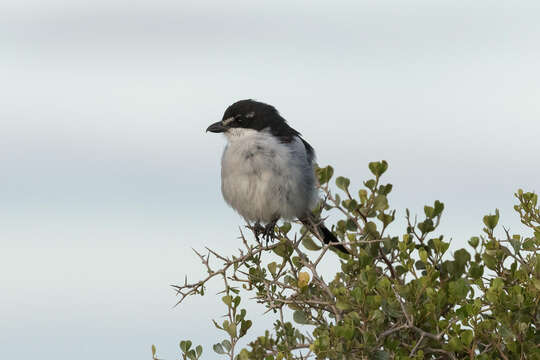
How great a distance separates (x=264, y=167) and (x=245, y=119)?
0.98 metres

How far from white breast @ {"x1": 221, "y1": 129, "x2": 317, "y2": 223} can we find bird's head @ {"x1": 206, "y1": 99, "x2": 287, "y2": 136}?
17 centimetres

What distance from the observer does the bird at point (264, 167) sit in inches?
335

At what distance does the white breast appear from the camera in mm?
8500

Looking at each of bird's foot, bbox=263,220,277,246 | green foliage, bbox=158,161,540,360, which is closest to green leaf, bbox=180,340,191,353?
green foliage, bbox=158,161,540,360

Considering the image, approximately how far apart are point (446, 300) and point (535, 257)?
2.77 ft

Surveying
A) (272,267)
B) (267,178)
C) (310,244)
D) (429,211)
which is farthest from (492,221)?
(267,178)

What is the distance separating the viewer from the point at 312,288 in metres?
6.23

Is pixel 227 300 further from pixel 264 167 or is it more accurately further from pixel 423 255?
pixel 264 167

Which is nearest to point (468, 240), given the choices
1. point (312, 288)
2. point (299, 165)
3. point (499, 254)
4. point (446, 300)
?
point (499, 254)

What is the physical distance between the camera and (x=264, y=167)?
8484mm

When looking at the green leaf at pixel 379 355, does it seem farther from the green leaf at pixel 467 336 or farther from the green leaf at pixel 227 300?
the green leaf at pixel 227 300

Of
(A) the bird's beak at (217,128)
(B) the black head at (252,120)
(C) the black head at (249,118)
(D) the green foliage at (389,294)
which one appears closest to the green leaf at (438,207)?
(D) the green foliage at (389,294)

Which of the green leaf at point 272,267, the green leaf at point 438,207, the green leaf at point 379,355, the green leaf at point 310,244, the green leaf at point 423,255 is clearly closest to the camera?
the green leaf at point 379,355


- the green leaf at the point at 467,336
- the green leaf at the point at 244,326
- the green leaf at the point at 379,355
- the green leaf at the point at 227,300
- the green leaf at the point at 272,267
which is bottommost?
the green leaf at the point at 467,336
